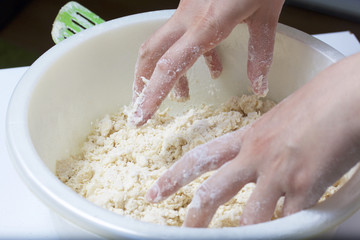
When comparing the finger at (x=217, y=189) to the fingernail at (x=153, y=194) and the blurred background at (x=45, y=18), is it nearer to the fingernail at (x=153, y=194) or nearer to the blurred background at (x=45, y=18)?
Result: the fingernail at (x=153, y=194)

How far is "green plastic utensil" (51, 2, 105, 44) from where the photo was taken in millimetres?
768

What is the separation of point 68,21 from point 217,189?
45 cm

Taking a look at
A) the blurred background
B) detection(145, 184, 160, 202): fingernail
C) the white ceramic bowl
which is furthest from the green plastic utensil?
the blurred background

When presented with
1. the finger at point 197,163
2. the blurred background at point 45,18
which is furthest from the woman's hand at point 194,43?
the blurred background at point 45,18

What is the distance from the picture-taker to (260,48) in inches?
27.4

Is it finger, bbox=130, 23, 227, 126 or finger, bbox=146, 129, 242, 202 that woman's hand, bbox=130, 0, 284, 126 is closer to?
finger, bbox=130, 23, 227, 126

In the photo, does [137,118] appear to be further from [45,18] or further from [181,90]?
[45,18]

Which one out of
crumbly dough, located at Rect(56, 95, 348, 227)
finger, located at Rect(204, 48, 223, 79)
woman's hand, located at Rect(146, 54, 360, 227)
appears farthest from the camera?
finger, located at Rect(204, 48, 223, 79)

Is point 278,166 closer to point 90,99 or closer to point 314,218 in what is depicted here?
point 314,218

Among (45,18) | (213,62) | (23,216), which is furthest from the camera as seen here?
(45,18)

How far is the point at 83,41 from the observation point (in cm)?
71

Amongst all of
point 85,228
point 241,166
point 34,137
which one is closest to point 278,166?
point 241,166

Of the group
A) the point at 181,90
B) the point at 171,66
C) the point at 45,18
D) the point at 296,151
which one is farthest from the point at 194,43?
the point at 45,18

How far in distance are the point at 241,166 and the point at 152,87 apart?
0.69 ft
